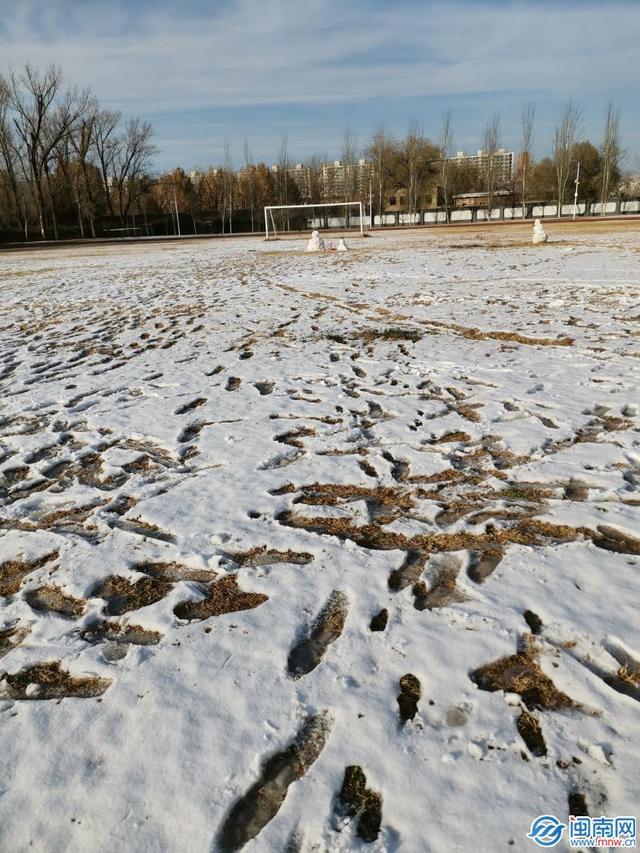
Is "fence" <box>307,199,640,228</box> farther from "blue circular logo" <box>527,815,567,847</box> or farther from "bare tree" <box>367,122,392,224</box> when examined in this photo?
"blue circular logo" <box>527,815,567,847</box>

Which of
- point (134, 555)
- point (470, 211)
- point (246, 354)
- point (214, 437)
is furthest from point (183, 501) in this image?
point (470, 211)

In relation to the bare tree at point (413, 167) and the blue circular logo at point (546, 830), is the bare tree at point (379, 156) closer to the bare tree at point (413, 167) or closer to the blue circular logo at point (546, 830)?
the bare tree at point (413, 167)

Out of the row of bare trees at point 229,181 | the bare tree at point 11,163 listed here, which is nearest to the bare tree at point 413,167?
the row of bare trees at point 229,181

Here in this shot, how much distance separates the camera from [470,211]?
6969cm

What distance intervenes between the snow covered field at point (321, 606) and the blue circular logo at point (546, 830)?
34mm

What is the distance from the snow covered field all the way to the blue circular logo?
0.03 meters

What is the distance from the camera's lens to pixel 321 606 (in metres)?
2.66

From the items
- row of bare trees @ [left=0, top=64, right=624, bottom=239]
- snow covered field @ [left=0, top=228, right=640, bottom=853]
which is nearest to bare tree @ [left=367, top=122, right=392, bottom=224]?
row of bare trees @ [left=0, top=64, right=624, bottom=239]

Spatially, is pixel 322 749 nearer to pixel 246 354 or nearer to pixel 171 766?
pixel 171 766

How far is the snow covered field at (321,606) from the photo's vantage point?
182cm

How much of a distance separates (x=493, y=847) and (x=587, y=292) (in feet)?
33.7

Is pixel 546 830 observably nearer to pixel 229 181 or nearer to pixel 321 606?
pixel 321 606

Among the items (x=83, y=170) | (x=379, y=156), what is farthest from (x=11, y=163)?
(x=379, y=156)

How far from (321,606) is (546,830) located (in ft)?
3.96
